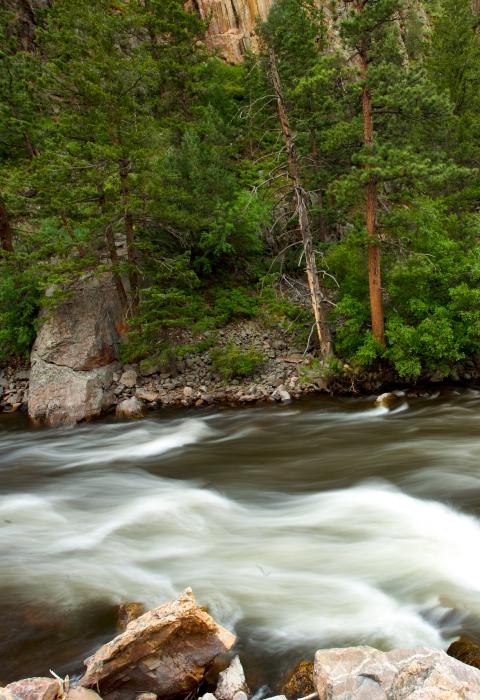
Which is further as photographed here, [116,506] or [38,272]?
[38,272]

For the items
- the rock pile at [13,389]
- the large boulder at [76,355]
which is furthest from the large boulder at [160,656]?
the rock pile at [13,389]

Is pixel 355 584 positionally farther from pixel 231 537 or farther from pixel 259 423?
pixel 259 423

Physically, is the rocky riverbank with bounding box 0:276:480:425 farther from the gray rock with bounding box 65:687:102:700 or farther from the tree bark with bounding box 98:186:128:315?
the gray rock with bounding box 65:687:102:700

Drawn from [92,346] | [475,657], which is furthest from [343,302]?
[475,657]

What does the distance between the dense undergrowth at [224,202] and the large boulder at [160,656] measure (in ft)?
28.6

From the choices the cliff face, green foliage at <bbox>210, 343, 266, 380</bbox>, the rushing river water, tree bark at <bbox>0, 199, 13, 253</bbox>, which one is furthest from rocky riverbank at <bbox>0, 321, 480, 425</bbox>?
the cliff face

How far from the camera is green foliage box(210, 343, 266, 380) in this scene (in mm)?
12820

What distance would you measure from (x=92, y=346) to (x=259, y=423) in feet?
17.6

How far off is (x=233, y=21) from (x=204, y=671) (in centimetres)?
3895

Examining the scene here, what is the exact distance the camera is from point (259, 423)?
11.0 metres

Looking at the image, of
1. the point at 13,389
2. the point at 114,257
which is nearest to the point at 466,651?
the point at 114,257

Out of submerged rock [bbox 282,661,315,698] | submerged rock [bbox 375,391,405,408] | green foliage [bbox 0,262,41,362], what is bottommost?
submerged rock [bbox 282,661,315,698]

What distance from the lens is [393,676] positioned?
2.96 metres

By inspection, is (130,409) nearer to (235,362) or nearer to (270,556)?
(235,362)
